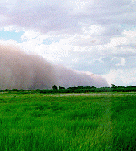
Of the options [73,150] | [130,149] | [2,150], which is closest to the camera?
[73,150]

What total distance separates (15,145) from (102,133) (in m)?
1.37

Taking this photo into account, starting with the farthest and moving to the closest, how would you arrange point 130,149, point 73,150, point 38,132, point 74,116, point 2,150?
point 74,116
point 38,132
point 130,149
point 2,150
point 73,150

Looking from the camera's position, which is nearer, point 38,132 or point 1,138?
point 1,138

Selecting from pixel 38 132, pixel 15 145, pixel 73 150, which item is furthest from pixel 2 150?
pixel 73 150

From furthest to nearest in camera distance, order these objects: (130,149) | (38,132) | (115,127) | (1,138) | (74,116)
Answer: (74,116) < (115,127) < (38,132) < (1,138) < (130,149)

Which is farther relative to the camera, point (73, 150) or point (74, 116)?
point (74, 116)

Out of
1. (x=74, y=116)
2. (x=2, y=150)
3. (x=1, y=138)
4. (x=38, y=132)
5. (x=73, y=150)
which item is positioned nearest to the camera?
(x=73, y=150)

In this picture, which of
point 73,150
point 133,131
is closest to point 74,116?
point 133,131

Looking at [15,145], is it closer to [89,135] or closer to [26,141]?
[26,141]

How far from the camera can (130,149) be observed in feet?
9.20

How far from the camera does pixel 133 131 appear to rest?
11.1ft

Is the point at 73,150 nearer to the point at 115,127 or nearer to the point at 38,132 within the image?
the point at 38,132

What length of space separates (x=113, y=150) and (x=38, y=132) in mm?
1258

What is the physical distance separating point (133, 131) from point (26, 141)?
1792mm
